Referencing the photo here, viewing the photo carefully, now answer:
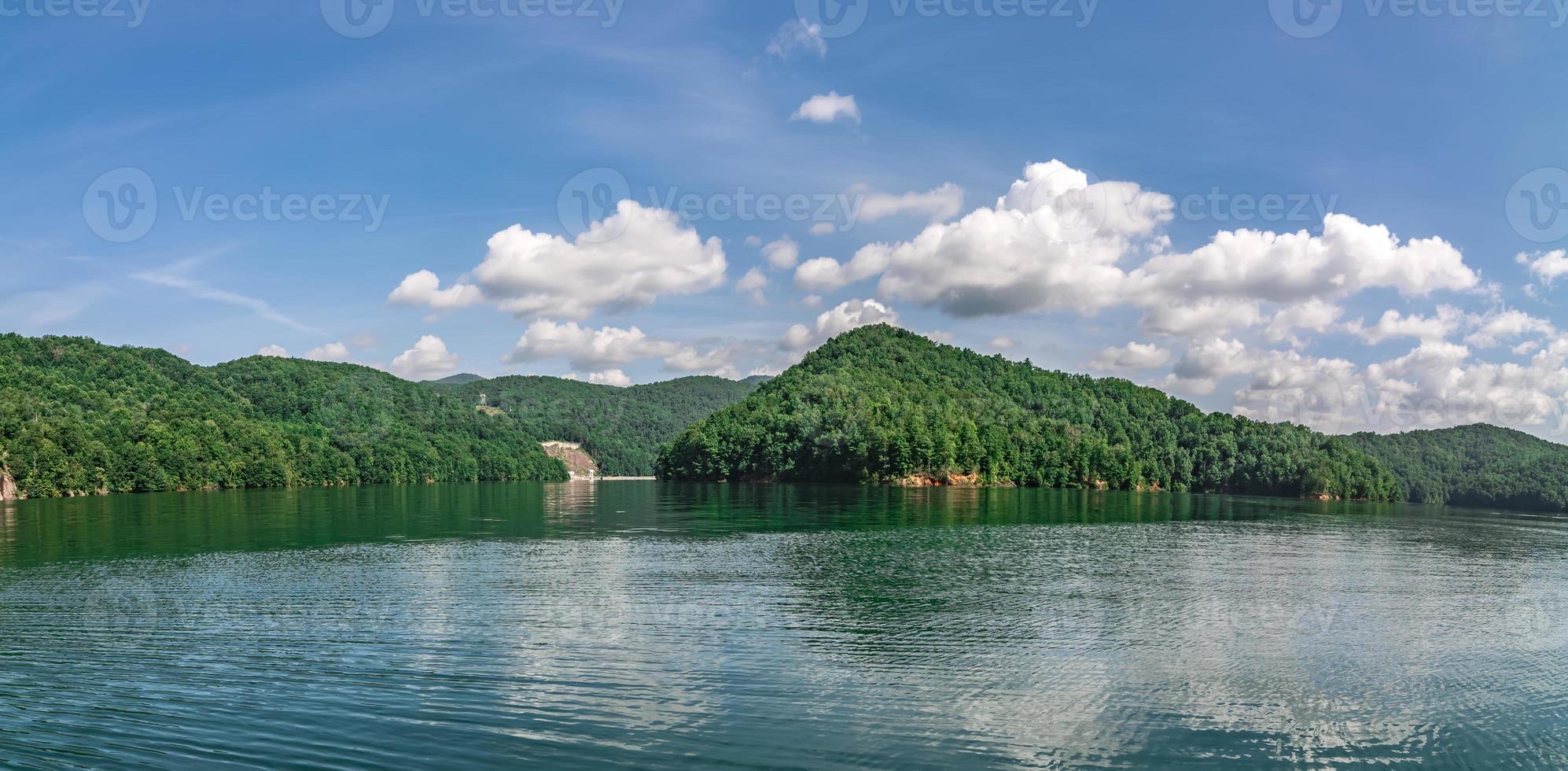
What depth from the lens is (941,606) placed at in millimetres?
34438

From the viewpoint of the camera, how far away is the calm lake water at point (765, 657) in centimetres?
1819

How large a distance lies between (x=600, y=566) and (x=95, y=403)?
17560cm

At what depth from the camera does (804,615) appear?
1255 inches

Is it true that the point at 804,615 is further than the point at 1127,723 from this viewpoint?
Yes

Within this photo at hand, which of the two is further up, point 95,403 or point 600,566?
point 95,403

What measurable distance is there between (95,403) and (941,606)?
636 ft

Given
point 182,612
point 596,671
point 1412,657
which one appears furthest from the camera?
point 182,612

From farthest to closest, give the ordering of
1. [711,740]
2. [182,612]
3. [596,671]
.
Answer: [182,612], [596,671], [711,740]

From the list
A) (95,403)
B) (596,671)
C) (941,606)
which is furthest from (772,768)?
(95,403)

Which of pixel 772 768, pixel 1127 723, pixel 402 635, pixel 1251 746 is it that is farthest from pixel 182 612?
pixel 1251 746

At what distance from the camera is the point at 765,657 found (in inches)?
993

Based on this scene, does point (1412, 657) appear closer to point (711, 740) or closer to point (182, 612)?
point (711, 740)

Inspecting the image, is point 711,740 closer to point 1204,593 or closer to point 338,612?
point 338,612

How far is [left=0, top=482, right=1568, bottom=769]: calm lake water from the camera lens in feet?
59.7
